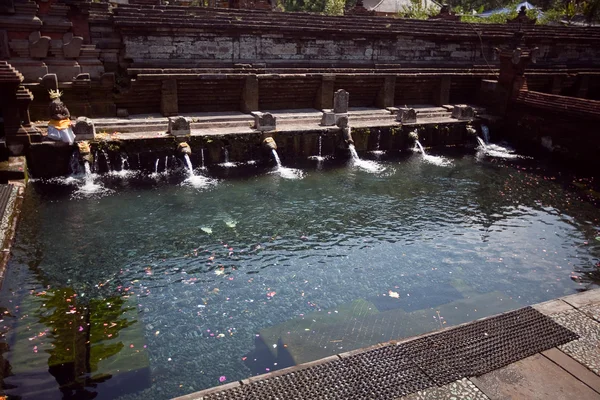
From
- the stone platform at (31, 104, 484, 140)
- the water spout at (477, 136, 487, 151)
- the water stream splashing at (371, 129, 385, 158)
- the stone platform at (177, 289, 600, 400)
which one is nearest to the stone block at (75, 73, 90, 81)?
the stone platform at (31, 104, 484, 140)

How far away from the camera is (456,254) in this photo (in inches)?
382

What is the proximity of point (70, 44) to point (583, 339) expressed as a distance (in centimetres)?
1657

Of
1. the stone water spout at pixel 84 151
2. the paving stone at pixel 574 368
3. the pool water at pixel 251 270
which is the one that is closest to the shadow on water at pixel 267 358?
the pool water at pixel 251 270

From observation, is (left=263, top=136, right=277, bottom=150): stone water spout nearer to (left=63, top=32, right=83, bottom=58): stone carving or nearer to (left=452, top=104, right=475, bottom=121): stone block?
(left=63, top=32, right=83, bottom=58): stone carving

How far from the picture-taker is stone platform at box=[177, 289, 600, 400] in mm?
5031

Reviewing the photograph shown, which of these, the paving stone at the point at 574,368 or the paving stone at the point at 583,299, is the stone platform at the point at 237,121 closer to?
the paving stone at the point at 583,299

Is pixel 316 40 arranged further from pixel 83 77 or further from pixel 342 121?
pixel 83 77

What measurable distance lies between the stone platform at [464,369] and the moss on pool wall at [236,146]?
10097 millimetres

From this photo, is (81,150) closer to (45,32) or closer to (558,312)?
(45,32)

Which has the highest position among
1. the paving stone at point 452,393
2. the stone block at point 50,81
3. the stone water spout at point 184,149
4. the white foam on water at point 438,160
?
the stone block at point 50,81

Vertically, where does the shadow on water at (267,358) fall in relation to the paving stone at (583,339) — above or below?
below

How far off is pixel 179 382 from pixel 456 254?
20.7 ft

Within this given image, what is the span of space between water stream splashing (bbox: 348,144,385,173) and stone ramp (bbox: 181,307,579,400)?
9237 mm

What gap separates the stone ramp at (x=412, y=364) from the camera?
498cm
